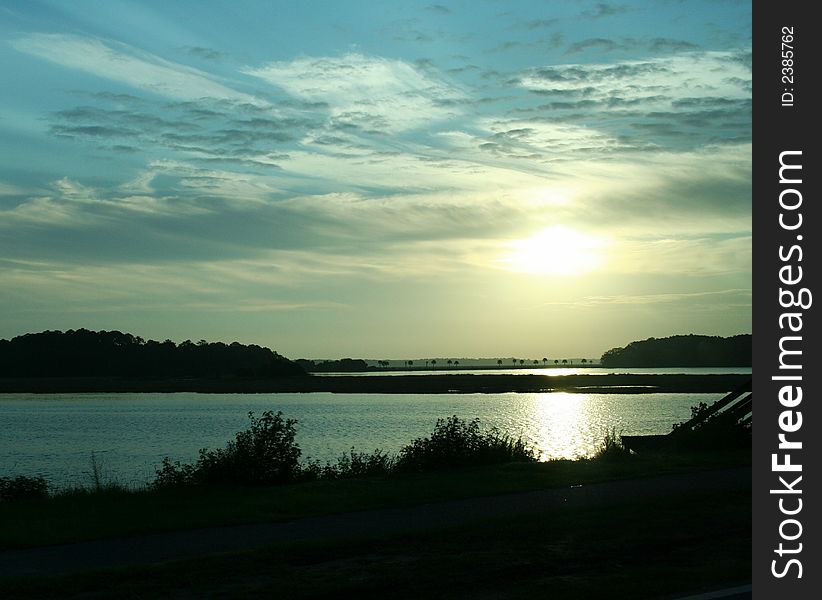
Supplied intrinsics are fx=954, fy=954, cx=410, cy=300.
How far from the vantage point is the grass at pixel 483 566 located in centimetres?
902

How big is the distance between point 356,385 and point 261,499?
123 m

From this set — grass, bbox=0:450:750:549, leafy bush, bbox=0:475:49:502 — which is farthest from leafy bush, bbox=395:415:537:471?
leafy bush, bbox=0:475:49:502

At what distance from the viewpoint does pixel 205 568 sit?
9.89 meters

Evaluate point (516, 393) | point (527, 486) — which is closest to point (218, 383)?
point (516, 393)

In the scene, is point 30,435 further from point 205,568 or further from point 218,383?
point 218,383

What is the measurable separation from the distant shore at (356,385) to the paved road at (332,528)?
98977 millimetres

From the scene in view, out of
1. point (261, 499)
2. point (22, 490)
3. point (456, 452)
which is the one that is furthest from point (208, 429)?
point (261, 499)

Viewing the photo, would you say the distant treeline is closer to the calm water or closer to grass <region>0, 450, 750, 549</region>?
the calm water

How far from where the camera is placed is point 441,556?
1052 centimetres

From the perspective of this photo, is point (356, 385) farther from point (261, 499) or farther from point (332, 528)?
point (332, 528)

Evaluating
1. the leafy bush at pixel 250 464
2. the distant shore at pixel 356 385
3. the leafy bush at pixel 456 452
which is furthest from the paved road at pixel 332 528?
the distant shore at pixel 356 385

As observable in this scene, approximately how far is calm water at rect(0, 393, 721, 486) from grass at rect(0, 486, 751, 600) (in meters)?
14.7

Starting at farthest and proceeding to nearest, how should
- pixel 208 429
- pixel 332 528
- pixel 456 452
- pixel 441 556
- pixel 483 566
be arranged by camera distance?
pixel 208 429 < pixel 456 452 < pixel 332 528 < pixel 441 556 < pixel 483 566

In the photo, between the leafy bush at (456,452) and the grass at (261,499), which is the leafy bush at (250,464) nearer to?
the grass at (261,499)
